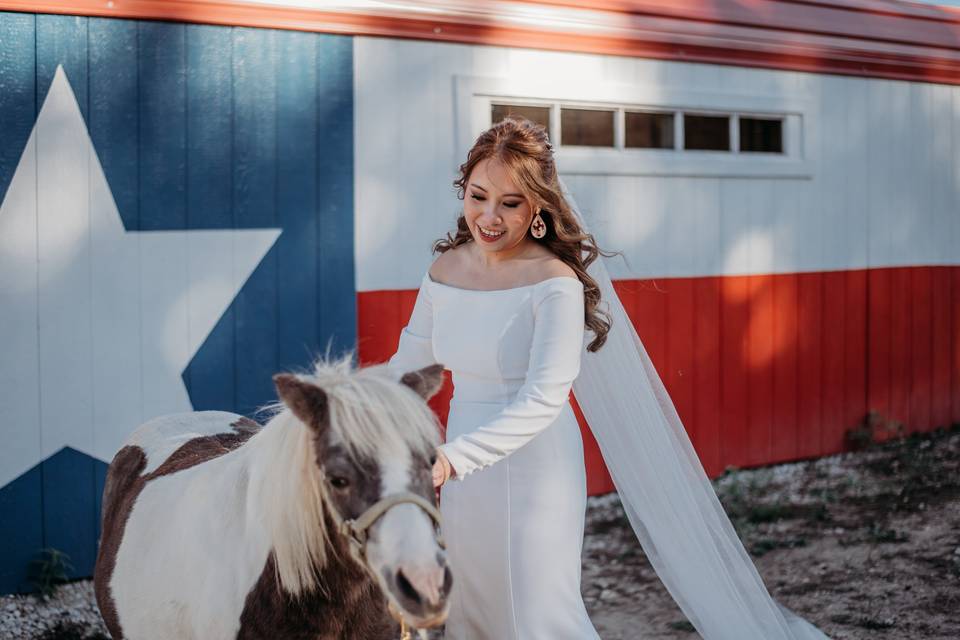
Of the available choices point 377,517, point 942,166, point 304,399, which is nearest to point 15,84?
point 304,399

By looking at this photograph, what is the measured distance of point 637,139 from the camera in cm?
561

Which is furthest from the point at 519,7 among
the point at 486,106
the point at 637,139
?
the point at 637,139

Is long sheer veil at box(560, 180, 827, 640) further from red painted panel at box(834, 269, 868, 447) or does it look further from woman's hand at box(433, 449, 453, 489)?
red painted panel at box(834, 269, 868, 447)

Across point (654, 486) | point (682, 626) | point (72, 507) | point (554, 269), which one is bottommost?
point (682, 626)

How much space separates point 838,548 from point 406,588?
3.80 m

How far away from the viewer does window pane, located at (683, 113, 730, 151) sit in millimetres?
5805

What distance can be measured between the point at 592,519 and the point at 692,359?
4.10 ft

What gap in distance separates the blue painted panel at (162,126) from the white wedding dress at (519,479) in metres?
2.35

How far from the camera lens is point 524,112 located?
5246mm

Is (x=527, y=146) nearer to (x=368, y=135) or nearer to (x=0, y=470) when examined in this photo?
(x=368, y=135)

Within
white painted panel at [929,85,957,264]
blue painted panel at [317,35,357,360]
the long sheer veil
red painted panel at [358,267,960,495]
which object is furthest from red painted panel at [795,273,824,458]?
the long sheer veil

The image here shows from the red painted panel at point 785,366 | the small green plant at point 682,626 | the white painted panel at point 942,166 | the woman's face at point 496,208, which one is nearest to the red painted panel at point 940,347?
the white painted panel at point 942,166

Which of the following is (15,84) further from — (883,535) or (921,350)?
(921,350)

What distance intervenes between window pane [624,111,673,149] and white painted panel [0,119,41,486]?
127 inches
